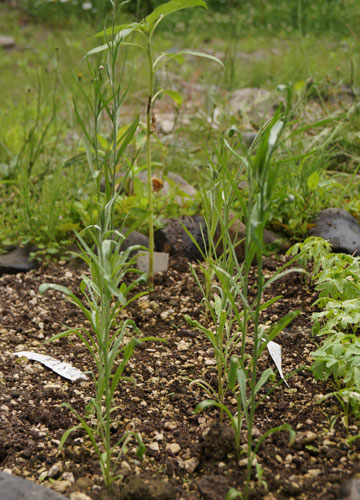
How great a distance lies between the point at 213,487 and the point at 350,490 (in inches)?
13.8

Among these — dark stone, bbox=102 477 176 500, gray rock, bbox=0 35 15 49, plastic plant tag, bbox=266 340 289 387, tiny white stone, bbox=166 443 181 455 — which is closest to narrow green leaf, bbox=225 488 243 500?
dark stone, bbox=102 477 176 500

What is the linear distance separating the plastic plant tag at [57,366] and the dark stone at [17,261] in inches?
35.2

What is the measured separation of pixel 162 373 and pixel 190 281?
825 millimetres

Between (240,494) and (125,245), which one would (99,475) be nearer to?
(240,494)

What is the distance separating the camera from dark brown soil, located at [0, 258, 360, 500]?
1.53 meters

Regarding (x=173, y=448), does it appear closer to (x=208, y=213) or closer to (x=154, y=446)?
(x=154, y=446)

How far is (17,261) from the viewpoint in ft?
10.3

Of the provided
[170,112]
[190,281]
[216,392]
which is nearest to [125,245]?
[190,281]

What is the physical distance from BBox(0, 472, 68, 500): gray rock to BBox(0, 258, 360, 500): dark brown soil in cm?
10

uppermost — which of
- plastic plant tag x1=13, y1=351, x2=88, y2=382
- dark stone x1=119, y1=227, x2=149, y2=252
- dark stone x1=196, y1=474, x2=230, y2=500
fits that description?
dark stone x1=196, y1=474, x2=230, y2=500

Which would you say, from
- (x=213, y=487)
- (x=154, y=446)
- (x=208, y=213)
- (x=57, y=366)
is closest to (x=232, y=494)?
(x=213, y=487)

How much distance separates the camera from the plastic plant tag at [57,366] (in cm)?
207

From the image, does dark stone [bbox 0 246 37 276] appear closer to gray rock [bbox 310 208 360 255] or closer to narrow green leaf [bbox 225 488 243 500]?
gray rock [bbox 310 208 360 255]

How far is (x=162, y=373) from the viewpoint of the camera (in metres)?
2.07
